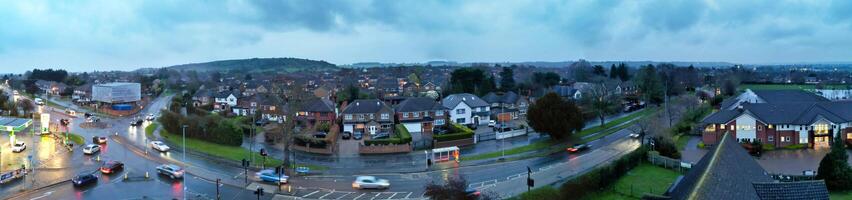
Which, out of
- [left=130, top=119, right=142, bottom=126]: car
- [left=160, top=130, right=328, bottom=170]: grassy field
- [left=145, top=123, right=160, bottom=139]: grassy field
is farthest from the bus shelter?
[left=130, top=119, right=142, bottom=126]: car

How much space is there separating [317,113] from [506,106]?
25565 mm

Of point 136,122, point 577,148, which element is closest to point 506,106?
point 577,148

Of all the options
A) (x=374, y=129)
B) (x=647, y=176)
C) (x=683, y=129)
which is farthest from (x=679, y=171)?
(x=374, y=129)

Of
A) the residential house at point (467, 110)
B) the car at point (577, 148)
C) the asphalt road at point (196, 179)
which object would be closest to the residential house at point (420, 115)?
the residential house at point (467, 110)

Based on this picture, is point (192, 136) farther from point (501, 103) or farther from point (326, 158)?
point (501, 103)

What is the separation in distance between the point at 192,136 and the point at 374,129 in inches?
677

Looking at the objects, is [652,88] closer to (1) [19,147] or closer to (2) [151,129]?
(2) [151,129]

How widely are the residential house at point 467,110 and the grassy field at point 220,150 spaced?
25978mm

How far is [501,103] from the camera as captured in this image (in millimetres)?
75500

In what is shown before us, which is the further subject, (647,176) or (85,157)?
(85,157)

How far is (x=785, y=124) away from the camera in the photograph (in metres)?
45.4

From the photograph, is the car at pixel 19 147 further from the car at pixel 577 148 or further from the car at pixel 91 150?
the car at pixel 577 148

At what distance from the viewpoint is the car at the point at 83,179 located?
3244cm

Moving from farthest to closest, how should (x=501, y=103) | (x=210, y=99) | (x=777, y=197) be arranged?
(x=210, y=99), (x=501, y=103), (x=777, y=197)
